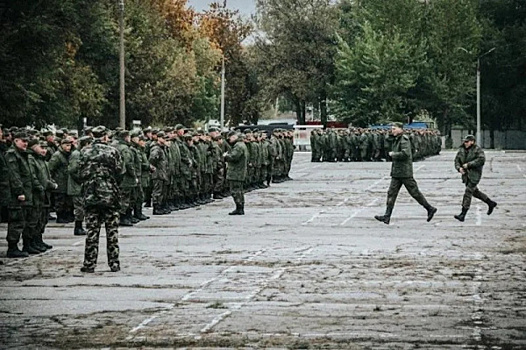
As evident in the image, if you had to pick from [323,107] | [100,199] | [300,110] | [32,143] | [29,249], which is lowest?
[29,249]

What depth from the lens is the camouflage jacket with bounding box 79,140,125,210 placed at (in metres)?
18.2

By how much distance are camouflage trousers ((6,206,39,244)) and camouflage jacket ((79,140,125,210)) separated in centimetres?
214

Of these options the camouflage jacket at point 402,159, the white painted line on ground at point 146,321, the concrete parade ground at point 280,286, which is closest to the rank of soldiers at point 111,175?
the concrete parade ground at point 280,286

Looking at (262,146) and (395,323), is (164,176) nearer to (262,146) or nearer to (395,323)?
(262,146)

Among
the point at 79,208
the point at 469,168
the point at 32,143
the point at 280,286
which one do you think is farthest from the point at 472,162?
the point at 280,286

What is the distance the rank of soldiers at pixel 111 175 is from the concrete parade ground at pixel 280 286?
19.9 inches

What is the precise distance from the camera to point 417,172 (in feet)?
181

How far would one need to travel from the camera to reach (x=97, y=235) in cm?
1830

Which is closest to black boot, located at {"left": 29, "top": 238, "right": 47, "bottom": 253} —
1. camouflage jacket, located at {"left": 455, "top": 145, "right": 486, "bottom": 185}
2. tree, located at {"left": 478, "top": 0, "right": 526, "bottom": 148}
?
camouflage jacket, located at {"left": 455, "top": 145, "right": 486, "bottom": 185}

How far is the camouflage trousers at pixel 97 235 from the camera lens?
59.7 feet

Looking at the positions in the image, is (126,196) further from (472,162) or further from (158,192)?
(472,162)

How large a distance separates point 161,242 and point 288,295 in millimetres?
7587

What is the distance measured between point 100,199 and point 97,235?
1.62 ft

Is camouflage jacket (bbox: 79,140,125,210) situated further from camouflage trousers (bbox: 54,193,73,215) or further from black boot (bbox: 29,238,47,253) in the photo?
camouflage trousers (bbox: 54,193,73,215)
